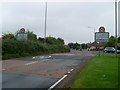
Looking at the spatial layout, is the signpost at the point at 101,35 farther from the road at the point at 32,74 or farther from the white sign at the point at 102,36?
the road at the point at 32,74

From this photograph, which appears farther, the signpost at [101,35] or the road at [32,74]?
the signpost at [101,35]

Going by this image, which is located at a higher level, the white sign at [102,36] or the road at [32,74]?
the white sign at [102,36]

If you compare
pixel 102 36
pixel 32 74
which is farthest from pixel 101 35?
pixel 32 74

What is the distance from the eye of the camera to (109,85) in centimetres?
1384

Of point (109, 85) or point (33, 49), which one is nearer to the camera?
point (109, 85)

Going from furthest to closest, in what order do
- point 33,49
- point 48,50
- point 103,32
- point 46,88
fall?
point 48,50
point 33,49
point 103,32
point 46,88

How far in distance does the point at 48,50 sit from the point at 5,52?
2503 centimetres

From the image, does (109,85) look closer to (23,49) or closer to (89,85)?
(89,85)

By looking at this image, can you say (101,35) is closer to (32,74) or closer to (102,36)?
(102,36)

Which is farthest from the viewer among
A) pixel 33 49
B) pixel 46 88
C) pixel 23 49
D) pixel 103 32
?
pixel 33 49

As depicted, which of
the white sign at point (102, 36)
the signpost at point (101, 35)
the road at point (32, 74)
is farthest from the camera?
the white sign at point (102, 36)

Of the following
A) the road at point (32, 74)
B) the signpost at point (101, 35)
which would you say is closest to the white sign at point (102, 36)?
the signpost at point (101, 35)

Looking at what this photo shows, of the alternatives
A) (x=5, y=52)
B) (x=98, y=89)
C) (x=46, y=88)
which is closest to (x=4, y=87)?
(x=46, y=88)

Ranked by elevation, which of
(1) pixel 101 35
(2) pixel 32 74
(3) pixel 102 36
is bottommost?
(2) pixel 32 74
